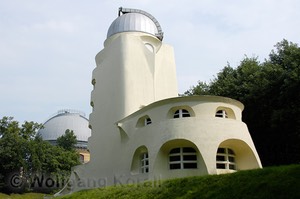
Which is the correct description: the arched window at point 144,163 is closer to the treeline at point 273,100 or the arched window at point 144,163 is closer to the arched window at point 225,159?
the arched window at point 225,159

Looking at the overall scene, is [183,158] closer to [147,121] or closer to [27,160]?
[147,121]

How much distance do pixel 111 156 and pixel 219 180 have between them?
13607 mm

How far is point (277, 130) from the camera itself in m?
29.8

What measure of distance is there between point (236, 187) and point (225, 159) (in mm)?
8813

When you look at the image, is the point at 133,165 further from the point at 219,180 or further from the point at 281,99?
the point at 281,99

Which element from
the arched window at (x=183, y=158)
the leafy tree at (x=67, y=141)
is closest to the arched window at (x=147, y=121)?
the arched window at (x=183, y=158)

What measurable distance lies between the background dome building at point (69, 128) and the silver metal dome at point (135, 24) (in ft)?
103

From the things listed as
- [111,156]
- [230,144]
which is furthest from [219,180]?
[111,156]

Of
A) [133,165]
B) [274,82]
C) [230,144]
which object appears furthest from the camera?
[274,82]

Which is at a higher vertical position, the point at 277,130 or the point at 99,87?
the point at 99,87

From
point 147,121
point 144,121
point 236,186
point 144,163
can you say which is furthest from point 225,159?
point 236,186

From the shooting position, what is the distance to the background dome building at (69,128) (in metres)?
60.7

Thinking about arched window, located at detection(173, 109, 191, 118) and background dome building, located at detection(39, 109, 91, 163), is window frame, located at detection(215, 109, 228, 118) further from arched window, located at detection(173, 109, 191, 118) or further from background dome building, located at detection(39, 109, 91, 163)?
background dome building, located at detection(39, 109, 91, 163)

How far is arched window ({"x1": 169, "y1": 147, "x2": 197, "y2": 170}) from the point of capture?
21.8 m
